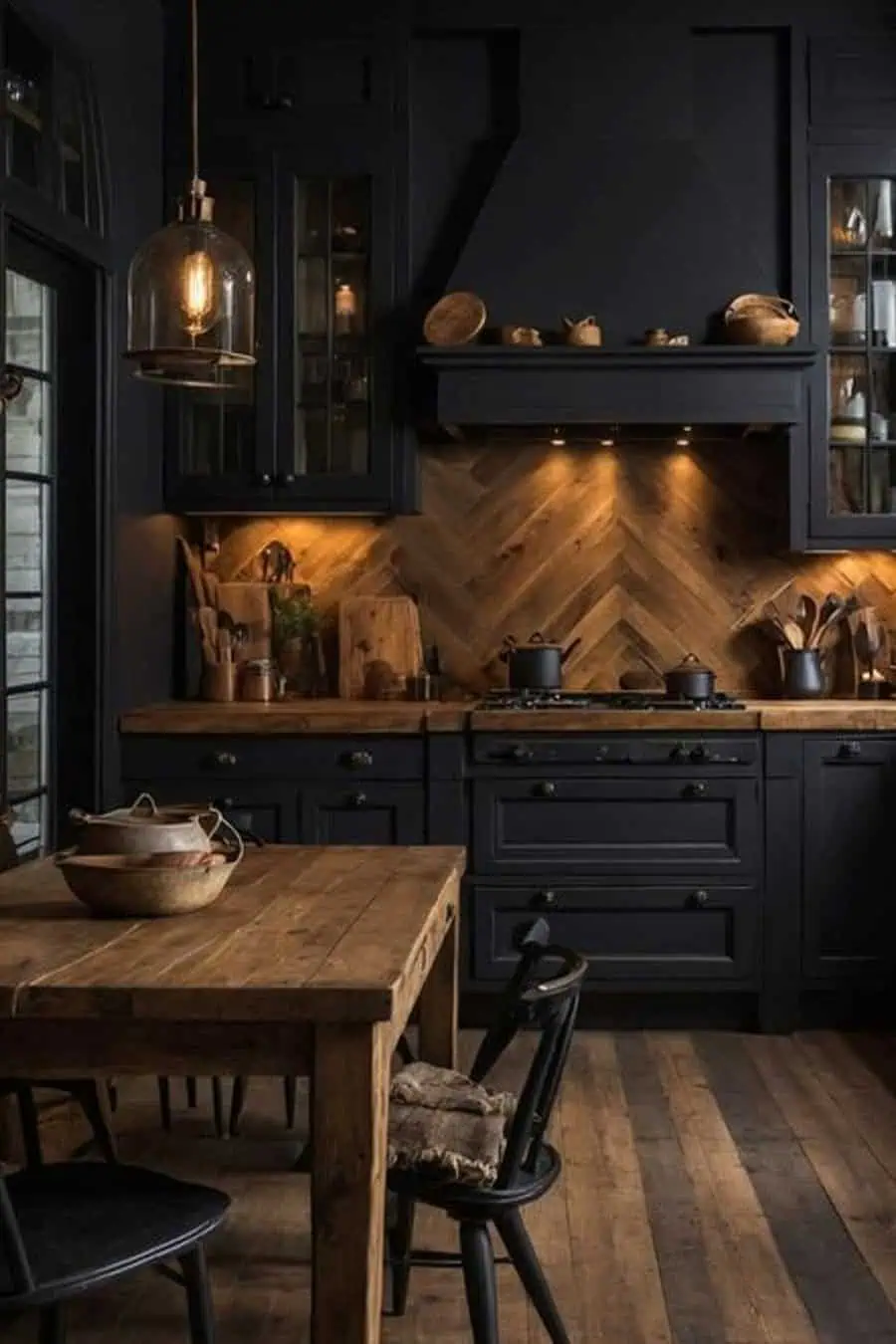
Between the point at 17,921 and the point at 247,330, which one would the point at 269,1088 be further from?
the point at 247,330

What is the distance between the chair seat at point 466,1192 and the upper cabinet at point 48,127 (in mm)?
2663

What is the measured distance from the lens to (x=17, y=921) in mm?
3033

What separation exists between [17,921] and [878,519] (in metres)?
3.59

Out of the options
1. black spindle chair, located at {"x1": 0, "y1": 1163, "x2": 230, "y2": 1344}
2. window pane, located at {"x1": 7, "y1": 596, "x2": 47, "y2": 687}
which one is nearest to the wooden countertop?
window pane, located at {"x1": 7, "y1": 596, "x2": 47, "y2": 687}

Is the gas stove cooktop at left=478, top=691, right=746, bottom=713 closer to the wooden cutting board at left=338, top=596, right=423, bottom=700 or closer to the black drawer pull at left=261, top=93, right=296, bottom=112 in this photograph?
the wooden cutting board at left=338, top=596, right=423, bottom=700

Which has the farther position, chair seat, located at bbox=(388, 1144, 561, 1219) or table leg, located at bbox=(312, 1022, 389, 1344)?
chair seat, located at bbox=(388, 1144, 561, 1219)

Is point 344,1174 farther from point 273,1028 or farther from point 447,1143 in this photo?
point 447,1143

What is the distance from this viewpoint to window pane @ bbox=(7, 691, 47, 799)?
15.8 ft

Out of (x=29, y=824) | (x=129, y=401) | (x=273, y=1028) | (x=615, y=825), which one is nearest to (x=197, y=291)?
(x=273, y=1028)

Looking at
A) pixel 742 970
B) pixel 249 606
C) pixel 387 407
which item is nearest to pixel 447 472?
pixel 387 407

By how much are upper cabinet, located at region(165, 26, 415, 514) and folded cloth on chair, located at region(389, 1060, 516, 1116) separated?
9.54 ft

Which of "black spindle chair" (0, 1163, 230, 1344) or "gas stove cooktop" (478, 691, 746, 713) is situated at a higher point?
"gas stove cooktop" (478, 691, 746, 713)

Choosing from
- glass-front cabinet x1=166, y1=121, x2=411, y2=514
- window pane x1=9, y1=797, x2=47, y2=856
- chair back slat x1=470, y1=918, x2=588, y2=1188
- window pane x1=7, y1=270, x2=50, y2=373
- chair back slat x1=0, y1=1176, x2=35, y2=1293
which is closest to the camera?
chair back slat x1=0, y1=1176, x2=35, y2=1293

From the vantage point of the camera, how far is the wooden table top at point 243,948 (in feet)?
8.21
